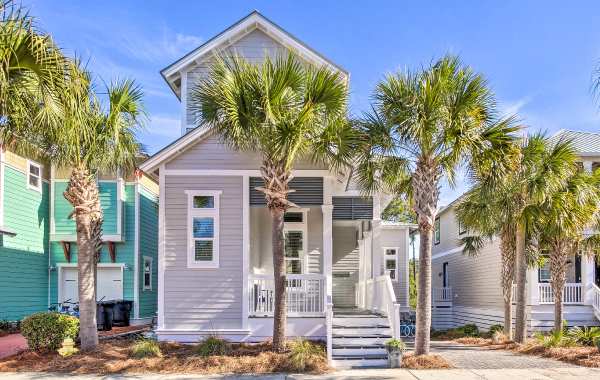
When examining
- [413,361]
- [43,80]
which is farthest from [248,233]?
[43,80]

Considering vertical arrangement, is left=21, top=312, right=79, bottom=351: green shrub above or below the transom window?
below

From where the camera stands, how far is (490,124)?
12.1m

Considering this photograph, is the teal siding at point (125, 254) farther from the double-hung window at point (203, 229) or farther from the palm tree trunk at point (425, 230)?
the palm tree trunk at point (425, 230)

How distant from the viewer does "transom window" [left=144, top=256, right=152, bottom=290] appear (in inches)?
875

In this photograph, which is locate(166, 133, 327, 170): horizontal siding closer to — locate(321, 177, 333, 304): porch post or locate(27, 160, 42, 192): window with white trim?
locate(321, 177, 333, 304): porch post

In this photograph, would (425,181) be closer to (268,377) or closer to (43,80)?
(268,377)

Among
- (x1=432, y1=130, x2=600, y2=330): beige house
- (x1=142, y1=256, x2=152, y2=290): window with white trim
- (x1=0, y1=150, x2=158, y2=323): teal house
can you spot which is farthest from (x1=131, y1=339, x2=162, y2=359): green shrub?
(x1=432, y1=130, x2=600, y2=330): beige house

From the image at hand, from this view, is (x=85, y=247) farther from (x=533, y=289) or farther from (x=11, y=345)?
(x=533, y=289)

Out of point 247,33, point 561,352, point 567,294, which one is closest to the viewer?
point 561,352

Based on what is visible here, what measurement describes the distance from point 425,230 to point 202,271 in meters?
5.55

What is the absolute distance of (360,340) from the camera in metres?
12.6

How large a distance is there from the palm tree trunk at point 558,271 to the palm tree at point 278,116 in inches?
319

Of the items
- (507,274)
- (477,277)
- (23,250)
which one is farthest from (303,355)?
(477,277)

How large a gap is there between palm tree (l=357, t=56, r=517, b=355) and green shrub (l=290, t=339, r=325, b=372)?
2.30m
